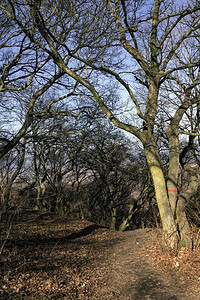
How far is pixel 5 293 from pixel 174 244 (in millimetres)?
3358

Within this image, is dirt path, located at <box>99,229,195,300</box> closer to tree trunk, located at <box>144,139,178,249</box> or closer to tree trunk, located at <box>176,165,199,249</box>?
tree trunk, located at <box>144,139,178,249</box>

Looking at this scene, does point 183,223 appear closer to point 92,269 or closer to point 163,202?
point 163,202

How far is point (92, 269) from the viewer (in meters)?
4.97

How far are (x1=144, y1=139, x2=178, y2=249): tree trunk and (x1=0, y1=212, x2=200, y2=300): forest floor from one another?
25cm

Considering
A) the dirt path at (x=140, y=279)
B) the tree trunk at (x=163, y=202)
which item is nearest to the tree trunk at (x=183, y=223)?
the tree trunk at (x=163, y=202)

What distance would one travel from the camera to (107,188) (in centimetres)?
1349

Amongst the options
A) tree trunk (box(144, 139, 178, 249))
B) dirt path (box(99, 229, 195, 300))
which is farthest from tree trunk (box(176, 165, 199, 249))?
dirt path (box(99, 229, 195, 300))

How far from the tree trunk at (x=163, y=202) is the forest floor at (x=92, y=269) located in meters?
0.25

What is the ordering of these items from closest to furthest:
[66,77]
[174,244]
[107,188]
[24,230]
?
1. [174,244]
2. [24,230]
3. [66,77]
4. [107,188]

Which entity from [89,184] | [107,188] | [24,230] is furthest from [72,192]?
[24,230]

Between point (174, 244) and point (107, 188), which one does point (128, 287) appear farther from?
point (107, 188)

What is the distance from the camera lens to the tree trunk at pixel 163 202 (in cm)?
540

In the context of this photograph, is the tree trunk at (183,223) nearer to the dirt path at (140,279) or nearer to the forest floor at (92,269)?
the forest floor at (92,269)

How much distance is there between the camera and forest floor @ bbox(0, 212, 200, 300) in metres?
3.99
